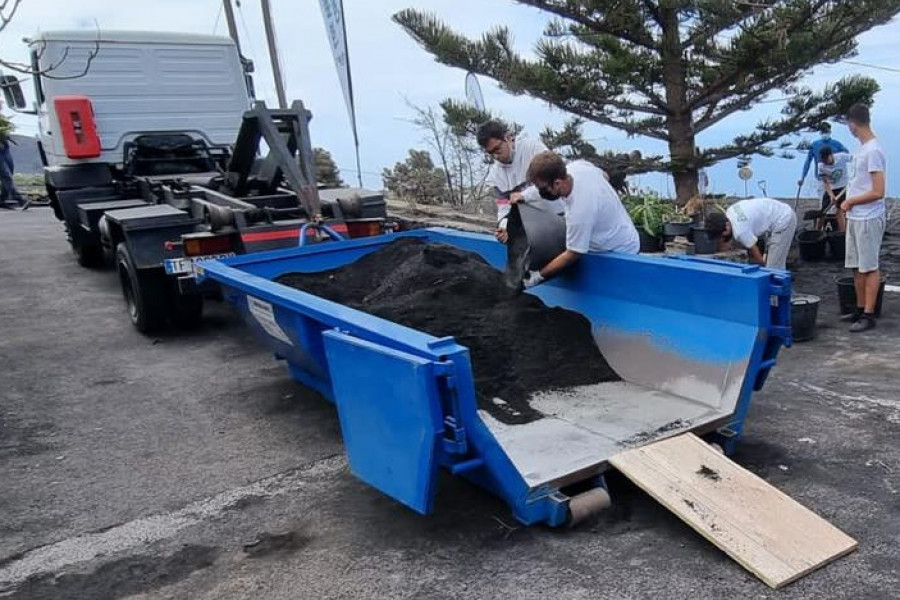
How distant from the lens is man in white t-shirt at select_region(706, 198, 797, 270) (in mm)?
5352

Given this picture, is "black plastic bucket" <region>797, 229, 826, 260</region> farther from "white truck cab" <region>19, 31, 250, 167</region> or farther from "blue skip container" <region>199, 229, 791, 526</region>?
"white truck cab" <region>19, 31, 250, 167</region>

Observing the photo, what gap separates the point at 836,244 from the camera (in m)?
7.37

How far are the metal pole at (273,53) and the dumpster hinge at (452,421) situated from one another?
36.7 feet

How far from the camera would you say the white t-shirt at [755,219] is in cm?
533

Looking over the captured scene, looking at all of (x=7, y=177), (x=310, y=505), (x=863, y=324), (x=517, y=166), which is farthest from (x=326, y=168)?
(x=310, y=505)

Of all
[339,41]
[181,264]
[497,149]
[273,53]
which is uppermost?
[273,53]

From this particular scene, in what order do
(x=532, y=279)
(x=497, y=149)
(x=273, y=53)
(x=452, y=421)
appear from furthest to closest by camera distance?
(x=273, y=53)
(x=497, y=149)
(x=532, y=279)
(x=452, y=421)

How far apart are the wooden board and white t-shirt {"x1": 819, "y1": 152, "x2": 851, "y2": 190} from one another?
645 cm

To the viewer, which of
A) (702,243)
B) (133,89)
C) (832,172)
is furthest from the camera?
(832,172)

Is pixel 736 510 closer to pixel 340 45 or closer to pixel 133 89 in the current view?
pixel 133 89

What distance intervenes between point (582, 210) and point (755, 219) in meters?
2.18

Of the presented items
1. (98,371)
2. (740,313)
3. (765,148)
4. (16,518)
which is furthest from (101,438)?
(765,148)

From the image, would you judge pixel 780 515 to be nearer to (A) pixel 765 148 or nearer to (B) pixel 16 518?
(B) pixel 16 518

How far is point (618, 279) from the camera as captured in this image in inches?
154
